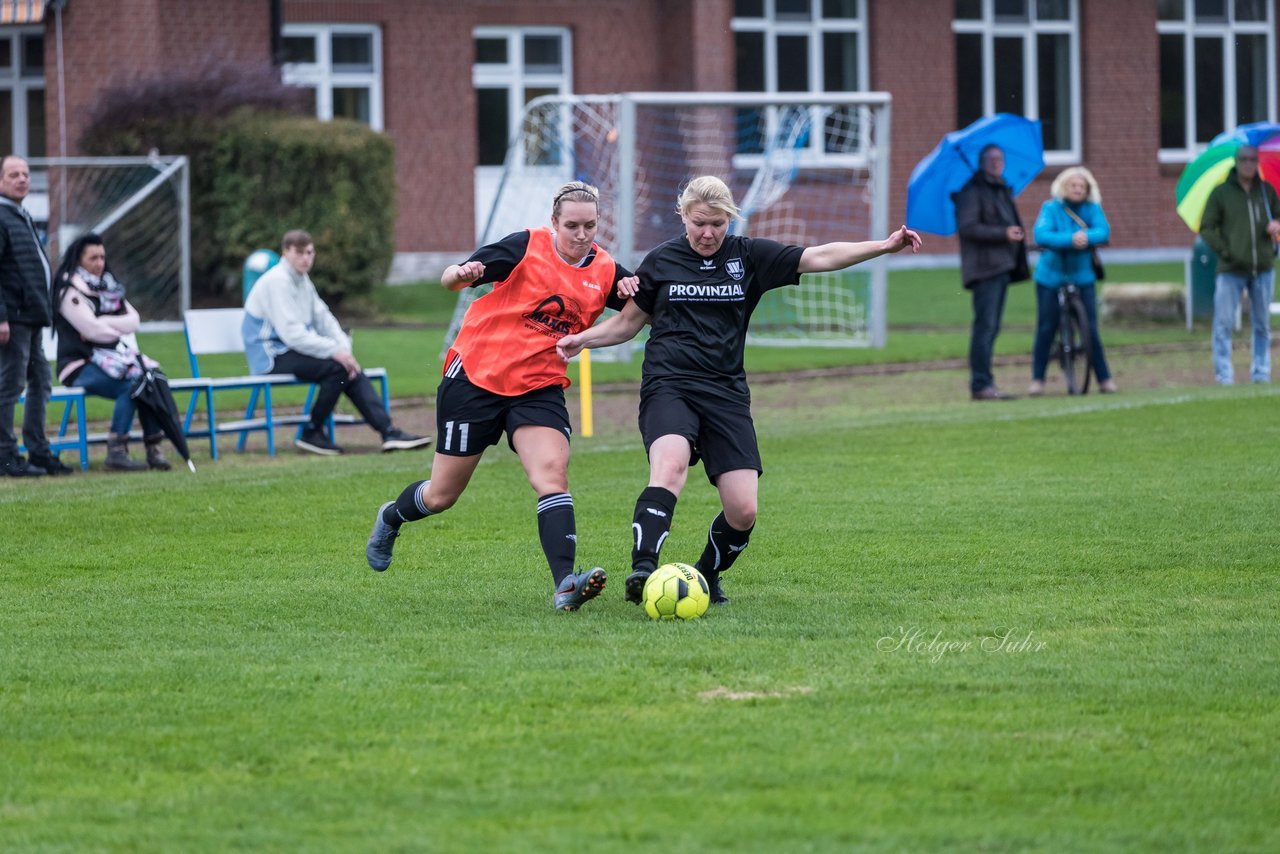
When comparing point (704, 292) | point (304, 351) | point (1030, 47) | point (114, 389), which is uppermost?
point (1030, 47)

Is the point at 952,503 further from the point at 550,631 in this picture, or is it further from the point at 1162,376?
the point at 1162,376

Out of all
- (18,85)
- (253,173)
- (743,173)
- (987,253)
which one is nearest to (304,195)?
(253,173)

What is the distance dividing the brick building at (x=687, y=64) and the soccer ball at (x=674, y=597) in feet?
60.9

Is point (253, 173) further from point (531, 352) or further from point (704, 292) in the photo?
point (704, 292)

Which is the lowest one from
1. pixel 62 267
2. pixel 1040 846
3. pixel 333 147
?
pixel 1040 846

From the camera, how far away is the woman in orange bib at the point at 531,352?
7418mm

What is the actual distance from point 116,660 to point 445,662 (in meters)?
1.13

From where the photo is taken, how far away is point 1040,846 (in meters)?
4.32

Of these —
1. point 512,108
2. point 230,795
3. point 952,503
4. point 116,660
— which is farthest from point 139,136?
point 230,795

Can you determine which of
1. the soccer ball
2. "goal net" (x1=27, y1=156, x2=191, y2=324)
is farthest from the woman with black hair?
"goal net" (x1=27, y1=156, x2=191, y2=324)

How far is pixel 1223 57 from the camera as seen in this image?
34062 millimetres

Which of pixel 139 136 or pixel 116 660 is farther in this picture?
pixel 139 136

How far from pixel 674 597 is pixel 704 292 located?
1.24m

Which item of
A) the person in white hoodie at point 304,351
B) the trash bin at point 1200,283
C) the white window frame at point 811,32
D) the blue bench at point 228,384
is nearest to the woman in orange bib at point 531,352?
the blue bench at point 228,384
